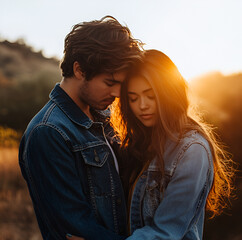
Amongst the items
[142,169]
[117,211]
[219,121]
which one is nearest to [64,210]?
[117,211]

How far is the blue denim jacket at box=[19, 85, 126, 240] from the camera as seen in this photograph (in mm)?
1920

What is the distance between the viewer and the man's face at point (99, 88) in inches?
95.7

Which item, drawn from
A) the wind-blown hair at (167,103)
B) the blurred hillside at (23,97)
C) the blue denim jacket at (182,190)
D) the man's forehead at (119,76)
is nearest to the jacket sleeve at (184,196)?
the blue denim jacket at (182,190)

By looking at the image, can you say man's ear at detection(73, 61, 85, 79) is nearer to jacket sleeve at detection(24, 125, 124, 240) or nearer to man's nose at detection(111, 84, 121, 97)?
man's nose at detection(111, 84, 121, 97)

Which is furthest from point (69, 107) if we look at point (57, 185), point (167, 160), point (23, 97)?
point (23, 97)

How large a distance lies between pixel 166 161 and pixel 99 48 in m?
1.09

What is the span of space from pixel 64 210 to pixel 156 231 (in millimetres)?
644

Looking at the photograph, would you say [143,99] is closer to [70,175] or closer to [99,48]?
[99,48]

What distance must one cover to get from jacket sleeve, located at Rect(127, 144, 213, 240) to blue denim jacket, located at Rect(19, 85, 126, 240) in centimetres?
41

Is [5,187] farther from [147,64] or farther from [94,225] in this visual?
[147,64]

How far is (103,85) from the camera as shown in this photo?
2.47 m

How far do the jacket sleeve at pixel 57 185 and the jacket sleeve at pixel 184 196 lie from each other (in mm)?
386

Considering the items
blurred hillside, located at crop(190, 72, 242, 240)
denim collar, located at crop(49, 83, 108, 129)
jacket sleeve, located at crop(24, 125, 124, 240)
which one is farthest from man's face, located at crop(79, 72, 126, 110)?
blurred hillside, located at crop(190, 72, 242, 240)

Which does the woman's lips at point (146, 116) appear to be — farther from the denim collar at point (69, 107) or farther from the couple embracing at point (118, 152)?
the denim collar at point (69, 107)
